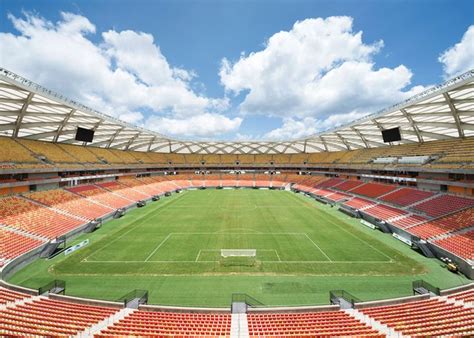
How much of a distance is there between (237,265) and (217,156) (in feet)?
194

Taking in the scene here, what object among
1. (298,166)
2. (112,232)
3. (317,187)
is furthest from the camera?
(298,166)

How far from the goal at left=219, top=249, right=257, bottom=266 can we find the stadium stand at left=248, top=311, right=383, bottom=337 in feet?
22.6

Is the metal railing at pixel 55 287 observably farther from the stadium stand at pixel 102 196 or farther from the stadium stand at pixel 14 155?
the stadium stand at pixel 102 196

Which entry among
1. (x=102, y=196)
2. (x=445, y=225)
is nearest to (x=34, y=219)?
(x=102, y=196)

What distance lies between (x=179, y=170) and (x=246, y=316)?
64.4 metres

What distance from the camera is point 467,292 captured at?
1300 cm

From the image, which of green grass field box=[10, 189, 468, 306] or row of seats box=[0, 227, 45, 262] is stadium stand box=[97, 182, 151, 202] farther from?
row of seats box=[0, 227, 45, 262]

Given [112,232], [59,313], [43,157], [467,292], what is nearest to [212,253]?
[59,313]

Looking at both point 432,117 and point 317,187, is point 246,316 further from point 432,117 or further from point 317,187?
point 317,187

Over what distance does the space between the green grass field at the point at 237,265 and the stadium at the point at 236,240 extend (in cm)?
14

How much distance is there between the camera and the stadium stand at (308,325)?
374 inches

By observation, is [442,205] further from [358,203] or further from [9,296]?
[9,296]

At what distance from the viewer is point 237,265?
59.9 feet

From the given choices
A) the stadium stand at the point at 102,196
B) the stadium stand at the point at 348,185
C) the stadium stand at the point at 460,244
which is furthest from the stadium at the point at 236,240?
the stadium stand at the point at 348,185
